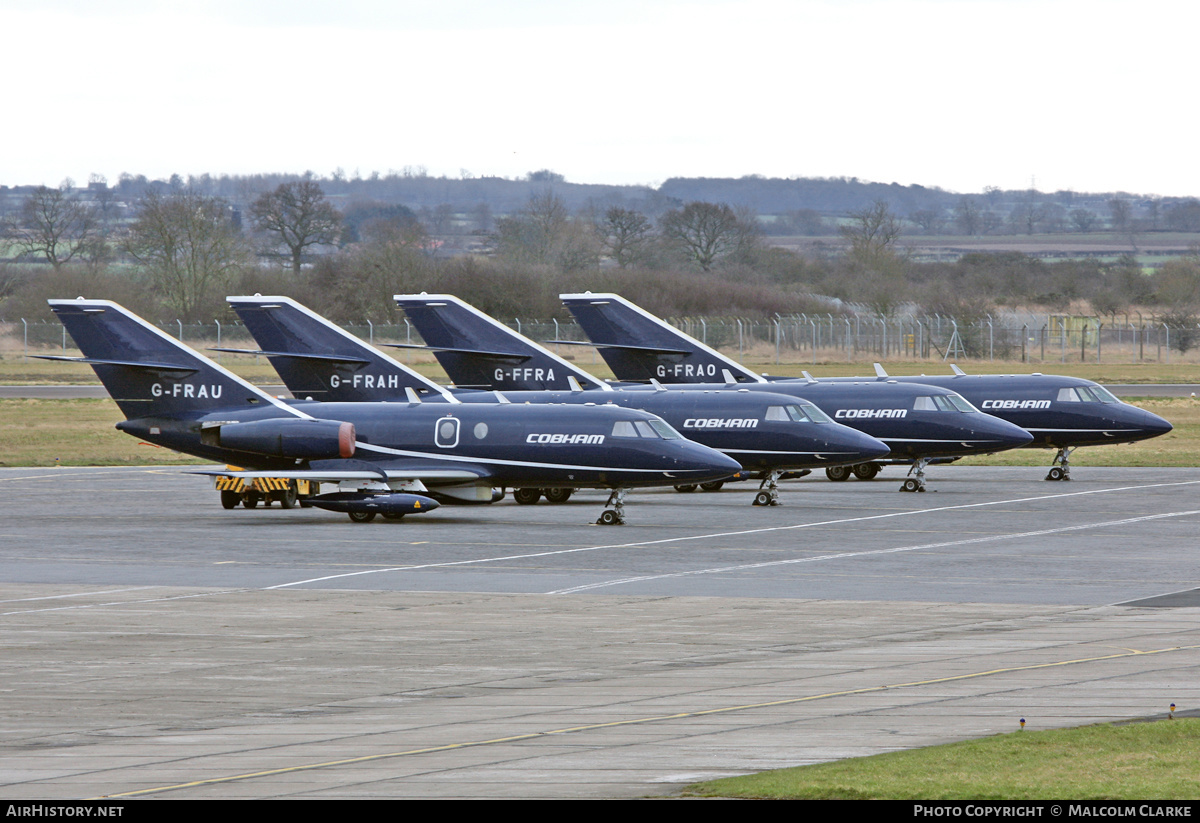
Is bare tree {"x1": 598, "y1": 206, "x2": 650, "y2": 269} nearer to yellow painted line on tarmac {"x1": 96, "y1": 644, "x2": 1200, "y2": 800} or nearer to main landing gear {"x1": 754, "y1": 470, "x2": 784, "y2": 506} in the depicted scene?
main landing gear {"x1": 754, "y1": 470, "x2": 784, "y2": 506}

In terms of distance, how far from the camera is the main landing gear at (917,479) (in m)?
43.9

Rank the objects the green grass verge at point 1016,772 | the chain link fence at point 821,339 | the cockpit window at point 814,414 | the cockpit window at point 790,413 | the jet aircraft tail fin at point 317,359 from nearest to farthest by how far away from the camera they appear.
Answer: the green grass verge at point 1016,772 < the cockpit window at point 790,413 < the cockpit window at point 814,414 < the jet aircraft tail fin at point 317,359 < the chain link fence at point 821,339

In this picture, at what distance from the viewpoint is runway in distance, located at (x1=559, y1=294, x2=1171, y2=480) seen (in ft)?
153

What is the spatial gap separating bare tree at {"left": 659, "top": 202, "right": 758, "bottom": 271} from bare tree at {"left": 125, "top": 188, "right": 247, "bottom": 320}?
58.8 m

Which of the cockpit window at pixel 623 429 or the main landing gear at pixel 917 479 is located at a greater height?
the cockpit window at pixel 623 429

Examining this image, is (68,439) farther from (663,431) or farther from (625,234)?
(625,234)

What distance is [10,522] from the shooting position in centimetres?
3562

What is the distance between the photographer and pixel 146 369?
39344mm

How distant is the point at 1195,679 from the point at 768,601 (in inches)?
323

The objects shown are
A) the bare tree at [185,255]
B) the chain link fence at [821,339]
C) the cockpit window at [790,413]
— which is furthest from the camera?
the bare tree at [185,255]

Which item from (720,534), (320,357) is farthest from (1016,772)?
(320,357)

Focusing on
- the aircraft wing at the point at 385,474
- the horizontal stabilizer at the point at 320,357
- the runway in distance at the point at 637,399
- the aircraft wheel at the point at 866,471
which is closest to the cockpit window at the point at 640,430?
the aircraft wing at the point at 385,474

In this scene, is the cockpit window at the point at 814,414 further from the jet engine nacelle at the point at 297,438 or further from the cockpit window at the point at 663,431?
the jet engine nacelle at the point at 297,438

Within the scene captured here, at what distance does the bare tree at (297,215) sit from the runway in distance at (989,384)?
114m
